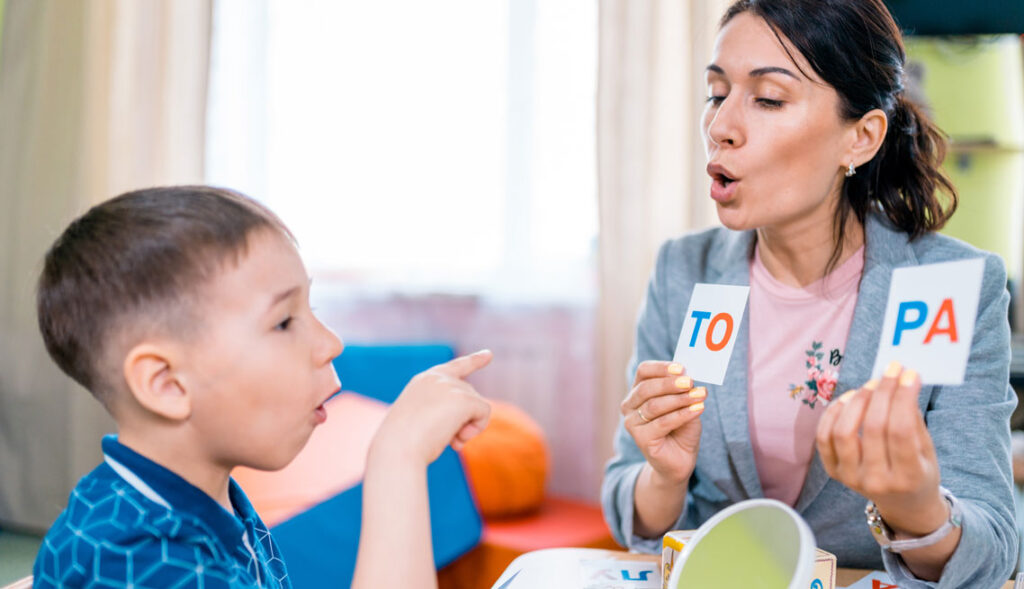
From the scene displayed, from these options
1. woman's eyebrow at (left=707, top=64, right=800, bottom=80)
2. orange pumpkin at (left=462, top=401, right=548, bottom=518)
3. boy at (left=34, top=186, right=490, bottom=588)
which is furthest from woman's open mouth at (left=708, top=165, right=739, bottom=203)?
orange pumpkin at (left=462, top=401, right=548, bottom=518)

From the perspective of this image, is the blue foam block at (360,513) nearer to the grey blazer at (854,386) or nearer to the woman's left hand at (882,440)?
the grey blazer at (854,386)

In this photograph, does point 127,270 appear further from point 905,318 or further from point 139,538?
point 905,318

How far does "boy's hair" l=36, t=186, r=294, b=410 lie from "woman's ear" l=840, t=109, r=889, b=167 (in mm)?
932

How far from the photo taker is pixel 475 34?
271 cm

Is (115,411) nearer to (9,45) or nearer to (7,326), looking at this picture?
(7,326)

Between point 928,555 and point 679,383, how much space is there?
0.35 m

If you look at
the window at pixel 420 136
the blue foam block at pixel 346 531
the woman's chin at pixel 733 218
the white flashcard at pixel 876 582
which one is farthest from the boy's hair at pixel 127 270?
the window at pixel 420 136

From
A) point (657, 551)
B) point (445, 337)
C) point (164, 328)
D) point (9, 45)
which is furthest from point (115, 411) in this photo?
point (9, 45)

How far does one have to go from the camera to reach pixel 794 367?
4.35ft

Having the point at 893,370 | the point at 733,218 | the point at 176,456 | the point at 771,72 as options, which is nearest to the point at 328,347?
the point at 176,456

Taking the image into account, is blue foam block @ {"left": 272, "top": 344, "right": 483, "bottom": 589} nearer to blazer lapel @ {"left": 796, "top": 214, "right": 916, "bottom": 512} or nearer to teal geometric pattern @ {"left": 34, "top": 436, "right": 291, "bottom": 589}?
blazer lapel @ {"left": 796, "top": 214, "right": 916, "bottom": 512}

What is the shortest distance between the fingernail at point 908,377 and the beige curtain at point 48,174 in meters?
2.49

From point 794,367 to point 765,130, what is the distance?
384mm

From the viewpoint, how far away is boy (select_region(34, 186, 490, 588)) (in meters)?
0.78
